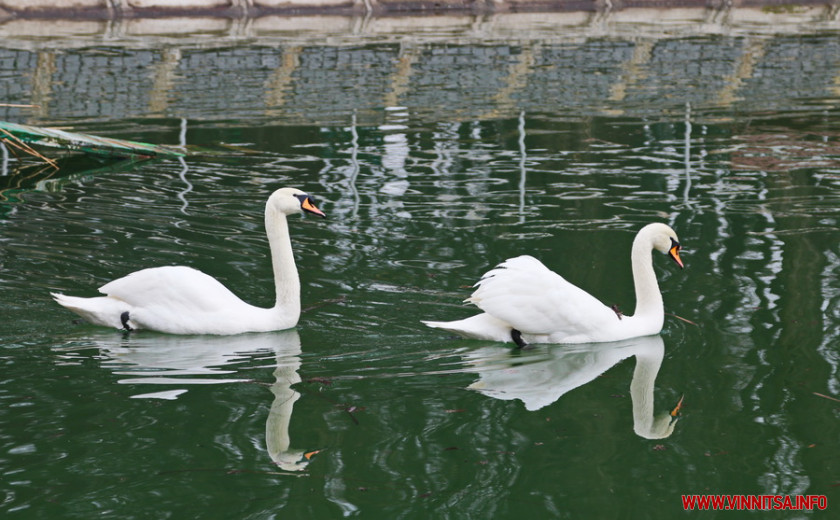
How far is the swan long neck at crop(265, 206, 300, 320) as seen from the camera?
851 centimetres

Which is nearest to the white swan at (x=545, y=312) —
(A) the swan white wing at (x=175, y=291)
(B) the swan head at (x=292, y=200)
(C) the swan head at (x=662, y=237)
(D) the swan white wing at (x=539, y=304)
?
(D) the swan white wing at (x=539, y=304)

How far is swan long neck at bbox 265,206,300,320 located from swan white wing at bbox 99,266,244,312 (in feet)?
0.93

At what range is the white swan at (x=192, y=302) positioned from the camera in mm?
8391

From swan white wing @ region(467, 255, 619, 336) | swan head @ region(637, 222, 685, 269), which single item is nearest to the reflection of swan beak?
swan white wing @ region(467, 255, 619, 336)

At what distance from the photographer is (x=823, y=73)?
21.5 m

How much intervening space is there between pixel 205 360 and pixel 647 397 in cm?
263

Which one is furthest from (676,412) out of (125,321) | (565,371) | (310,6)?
(310,6)

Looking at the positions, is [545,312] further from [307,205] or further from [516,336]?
[307,205]

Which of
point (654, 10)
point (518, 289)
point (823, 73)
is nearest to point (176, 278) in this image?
point (518, 289)

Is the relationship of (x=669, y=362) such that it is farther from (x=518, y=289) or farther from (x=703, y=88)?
(x=703, y=88)

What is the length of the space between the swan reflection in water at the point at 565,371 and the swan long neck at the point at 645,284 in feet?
0.59

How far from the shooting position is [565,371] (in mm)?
7930

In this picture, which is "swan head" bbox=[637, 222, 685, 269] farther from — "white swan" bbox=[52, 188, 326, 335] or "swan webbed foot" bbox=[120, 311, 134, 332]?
"swan webbed foot" bbox=[120, 311, 134, 332]

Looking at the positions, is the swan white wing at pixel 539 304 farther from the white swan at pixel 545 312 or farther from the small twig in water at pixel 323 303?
the small twig in water at pixel 323 303
